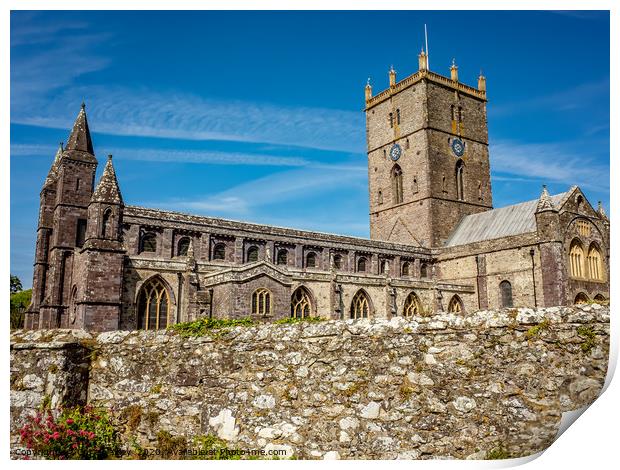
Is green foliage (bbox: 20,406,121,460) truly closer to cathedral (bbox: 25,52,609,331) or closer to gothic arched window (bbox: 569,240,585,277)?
cathedral (bbox: 25,52,609,331)

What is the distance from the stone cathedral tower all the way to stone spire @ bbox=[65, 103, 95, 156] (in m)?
31.4

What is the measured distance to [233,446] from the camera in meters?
7.67

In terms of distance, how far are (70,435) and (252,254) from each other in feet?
106

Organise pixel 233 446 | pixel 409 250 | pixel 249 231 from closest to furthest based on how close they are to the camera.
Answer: pixel 233 446 < pixel 249 231 < pixel 409 250

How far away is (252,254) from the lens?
39719 millimetres

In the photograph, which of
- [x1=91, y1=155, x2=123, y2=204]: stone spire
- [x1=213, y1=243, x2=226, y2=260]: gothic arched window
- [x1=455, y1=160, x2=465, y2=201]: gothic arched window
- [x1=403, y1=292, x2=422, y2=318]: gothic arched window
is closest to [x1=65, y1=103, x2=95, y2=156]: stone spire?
[x1=91, y1=155, x2=123, y2=204]: stone spire

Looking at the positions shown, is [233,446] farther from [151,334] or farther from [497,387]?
[497,387]

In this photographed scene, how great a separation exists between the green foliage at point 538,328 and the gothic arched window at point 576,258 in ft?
125

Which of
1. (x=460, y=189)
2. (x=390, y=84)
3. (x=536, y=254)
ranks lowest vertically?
(x=536, y=254)

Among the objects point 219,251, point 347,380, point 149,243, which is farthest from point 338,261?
point 347,380

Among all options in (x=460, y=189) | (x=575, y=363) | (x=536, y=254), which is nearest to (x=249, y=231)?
(x=536, y=254)

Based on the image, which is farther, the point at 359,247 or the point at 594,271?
the point at 359,247

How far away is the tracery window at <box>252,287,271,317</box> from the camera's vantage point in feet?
101
